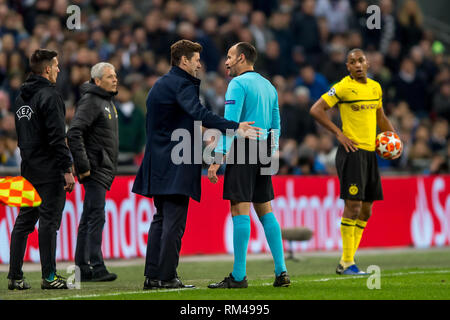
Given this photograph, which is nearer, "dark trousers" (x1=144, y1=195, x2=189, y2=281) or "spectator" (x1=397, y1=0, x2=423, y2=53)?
"dark trousers" (x1=144, y1=195, x2=189, y2=281)

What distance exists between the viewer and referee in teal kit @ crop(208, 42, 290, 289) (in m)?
8.64

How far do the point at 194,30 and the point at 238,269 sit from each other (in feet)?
37.6

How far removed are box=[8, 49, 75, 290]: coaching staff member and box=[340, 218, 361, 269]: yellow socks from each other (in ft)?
11.6

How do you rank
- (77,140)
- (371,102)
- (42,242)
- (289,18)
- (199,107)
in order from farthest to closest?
1. (289,18)
2. (371,102)
3. (77,140)
4. (42,242)
5. (199,107)

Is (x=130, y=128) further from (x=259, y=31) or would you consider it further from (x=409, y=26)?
(x=409, y=26)

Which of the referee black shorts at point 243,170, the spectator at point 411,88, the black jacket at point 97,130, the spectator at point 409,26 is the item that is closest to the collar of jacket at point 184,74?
the referee black shorts at point 243,170

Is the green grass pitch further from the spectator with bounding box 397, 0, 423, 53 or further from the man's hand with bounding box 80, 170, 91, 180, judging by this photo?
the spectator with bounding box 397, 0, 423, 53

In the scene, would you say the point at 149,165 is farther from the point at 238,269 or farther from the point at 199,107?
the point at 238,269

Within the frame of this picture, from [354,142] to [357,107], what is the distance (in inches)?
16.7

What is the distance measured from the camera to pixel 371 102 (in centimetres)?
1084

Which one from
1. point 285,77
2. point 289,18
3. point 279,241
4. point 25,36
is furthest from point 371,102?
point 289,18

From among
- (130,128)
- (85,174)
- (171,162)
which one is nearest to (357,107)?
(171,162)

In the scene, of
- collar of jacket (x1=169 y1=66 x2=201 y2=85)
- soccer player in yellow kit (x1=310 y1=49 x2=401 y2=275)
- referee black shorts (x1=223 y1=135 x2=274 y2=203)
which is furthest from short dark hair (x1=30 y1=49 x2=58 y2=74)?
soccer player in yellow kit (x1=310 y1=49 x2=401 y2=275)

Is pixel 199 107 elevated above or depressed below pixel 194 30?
below
